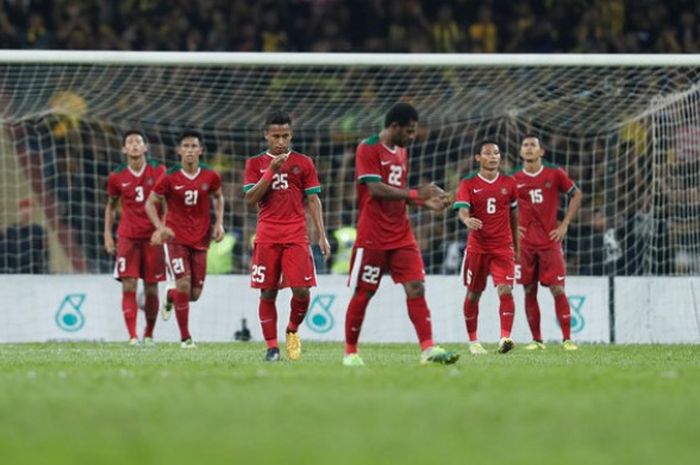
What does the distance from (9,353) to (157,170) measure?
3631 millimetres

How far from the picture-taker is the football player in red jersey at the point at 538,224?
680 inches

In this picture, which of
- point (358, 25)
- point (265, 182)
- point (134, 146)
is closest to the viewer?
point (265, 182)

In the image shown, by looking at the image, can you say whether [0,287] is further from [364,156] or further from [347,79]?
[364,156]

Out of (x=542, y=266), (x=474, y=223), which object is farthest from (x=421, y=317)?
(x=542, y=266)

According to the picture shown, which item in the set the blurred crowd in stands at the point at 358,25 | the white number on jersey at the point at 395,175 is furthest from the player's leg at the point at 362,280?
the blurred crowd in stands at the point at 358,25

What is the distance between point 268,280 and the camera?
13.9 meters

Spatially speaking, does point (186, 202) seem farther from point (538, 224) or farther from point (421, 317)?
point (421, 317)

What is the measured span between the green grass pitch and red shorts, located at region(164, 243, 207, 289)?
4367mm

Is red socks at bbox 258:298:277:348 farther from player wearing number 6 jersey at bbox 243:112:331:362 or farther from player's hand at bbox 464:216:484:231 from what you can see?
player's hand at bbox 464:216:484:231

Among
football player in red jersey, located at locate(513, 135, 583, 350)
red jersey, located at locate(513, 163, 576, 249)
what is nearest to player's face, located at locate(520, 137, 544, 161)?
football player in red jersey, located at locate(513, 135, 583, 350)

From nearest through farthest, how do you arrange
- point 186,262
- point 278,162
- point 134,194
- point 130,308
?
point 278,162
point 186,262
point 130,308
point 134,194

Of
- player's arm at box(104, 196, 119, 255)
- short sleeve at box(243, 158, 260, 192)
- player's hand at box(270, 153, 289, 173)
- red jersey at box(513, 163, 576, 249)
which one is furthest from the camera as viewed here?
player's arm at box(104, 196, 119, 255)

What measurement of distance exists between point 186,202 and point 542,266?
13.2 ft

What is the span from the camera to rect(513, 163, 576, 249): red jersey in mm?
17422
